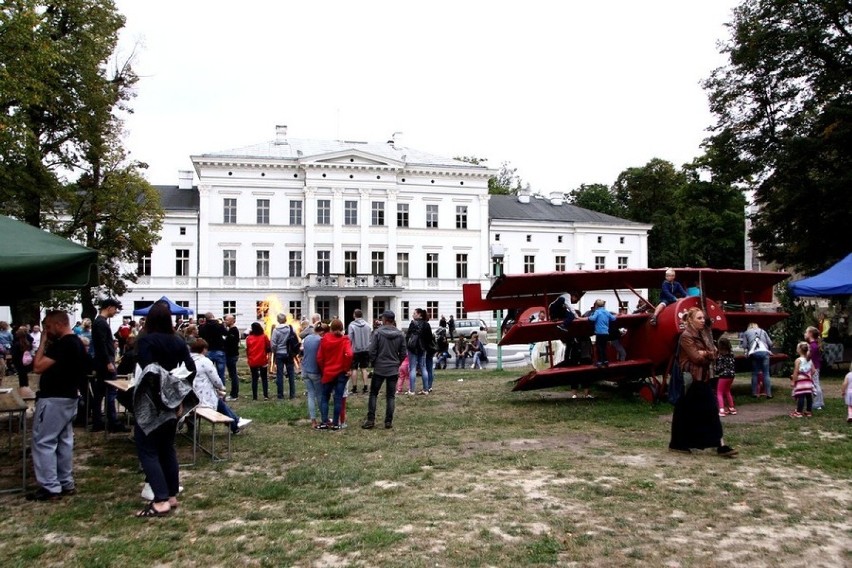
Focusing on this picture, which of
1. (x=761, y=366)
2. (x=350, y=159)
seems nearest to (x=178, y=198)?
(x=350, y=159)

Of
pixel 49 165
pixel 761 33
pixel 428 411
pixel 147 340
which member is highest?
pixel 761 33

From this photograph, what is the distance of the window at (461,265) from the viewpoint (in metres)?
56.5

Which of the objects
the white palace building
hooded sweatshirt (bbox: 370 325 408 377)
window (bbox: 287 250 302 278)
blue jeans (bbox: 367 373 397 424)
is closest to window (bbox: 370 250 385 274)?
the white palace building

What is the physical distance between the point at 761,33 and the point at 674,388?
20.5m

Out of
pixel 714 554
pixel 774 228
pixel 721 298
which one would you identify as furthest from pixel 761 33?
pixel 714 554

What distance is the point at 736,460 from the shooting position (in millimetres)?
8625

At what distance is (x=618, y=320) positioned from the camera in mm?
14688

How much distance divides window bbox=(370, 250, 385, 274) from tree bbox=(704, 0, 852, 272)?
30.9 m

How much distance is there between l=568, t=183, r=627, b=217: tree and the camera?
2938 inches

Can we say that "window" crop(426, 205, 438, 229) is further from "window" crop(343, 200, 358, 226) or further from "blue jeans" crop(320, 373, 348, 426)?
"blue jeans" crop(320, 373, 348, 426)

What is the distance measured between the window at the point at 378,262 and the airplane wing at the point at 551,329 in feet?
133

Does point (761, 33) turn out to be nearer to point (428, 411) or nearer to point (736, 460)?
point (428, 411)

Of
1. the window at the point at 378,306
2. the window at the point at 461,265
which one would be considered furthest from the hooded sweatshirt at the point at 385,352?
the window at the point at 461,265

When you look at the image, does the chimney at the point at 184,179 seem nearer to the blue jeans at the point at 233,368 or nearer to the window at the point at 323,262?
the window at the point at 323,262
